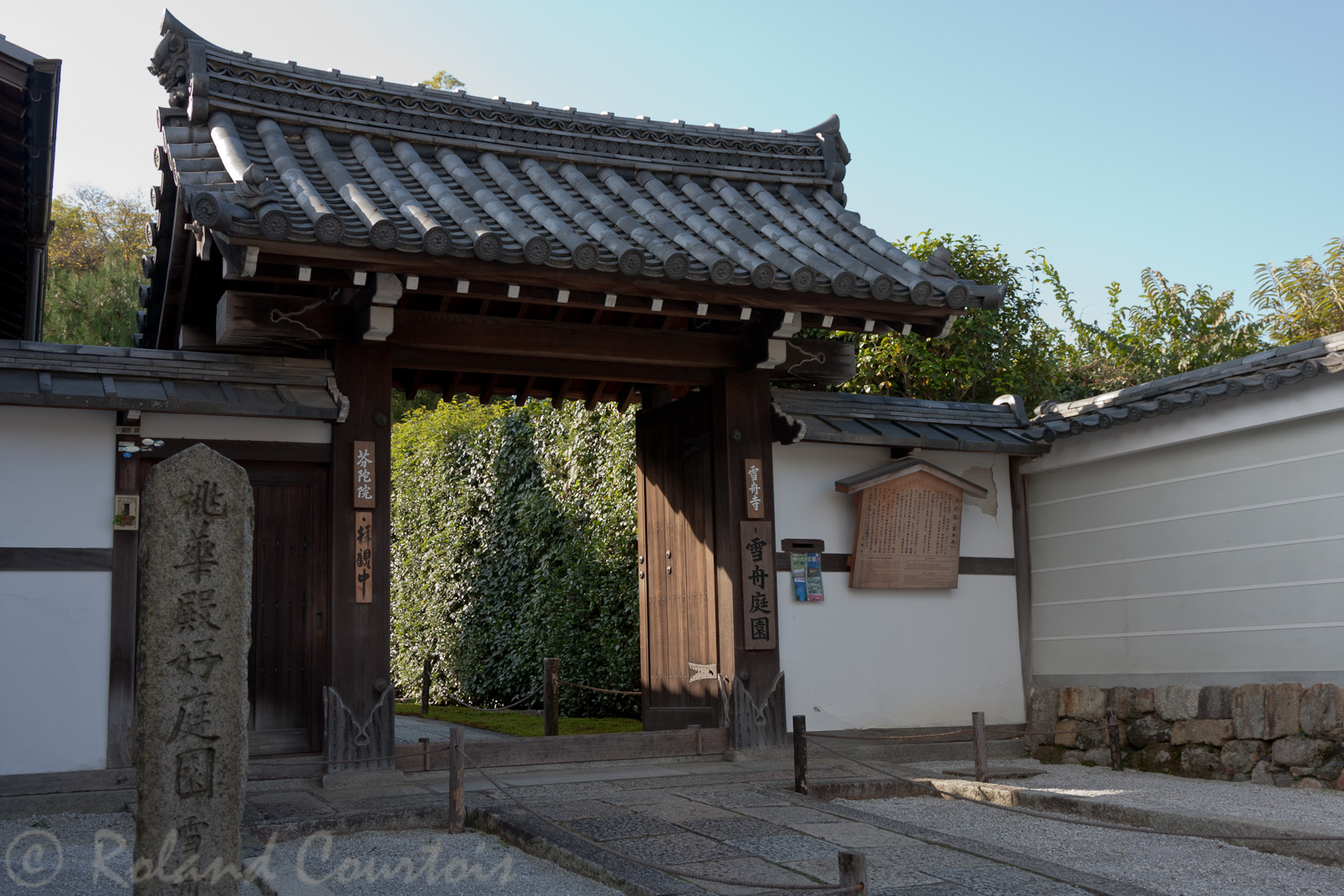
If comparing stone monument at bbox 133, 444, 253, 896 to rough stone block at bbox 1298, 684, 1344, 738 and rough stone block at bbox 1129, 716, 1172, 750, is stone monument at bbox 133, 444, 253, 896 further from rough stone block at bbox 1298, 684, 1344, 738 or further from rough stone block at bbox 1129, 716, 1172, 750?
rough stone block at bbox 1129, 716, 1172, 750

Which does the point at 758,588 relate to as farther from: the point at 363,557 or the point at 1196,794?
the point at 1196,794

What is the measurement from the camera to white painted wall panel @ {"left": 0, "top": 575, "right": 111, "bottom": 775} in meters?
5.86

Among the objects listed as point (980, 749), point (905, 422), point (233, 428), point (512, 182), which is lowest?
point (980, 749)

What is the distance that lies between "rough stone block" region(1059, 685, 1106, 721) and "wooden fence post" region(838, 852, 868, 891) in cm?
504

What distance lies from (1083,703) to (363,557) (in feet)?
17.4

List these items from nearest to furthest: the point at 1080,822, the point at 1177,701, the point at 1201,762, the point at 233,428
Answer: the point at 1080,822 < the point at 233,428 < the point at 1201,762 < the point at 1177,701

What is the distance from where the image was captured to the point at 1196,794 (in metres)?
6.55

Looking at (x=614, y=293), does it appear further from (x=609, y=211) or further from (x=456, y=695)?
(x=456, y=695)

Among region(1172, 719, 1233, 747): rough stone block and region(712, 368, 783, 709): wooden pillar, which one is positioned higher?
region(712, 368, 783, 709): wooden pillar

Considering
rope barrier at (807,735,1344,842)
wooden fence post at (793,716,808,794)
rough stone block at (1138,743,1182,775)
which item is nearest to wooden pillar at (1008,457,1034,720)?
rough stone block at (1138,743,1182,775)

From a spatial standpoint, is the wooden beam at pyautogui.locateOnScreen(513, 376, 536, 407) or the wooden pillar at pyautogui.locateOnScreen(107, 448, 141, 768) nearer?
the wooden pillar at pyautogui.locateOnScreen(107, 448, 141, 768)

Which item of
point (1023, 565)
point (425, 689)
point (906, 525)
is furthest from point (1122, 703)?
point (425, 689)

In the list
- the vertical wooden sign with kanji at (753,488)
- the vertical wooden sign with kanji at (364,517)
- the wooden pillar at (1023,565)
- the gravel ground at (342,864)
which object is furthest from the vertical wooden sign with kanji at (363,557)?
the wooden pillar at (1023,565)

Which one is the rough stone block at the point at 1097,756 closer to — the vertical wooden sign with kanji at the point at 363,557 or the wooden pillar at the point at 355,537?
the wooden pillar at the point at 355,537
